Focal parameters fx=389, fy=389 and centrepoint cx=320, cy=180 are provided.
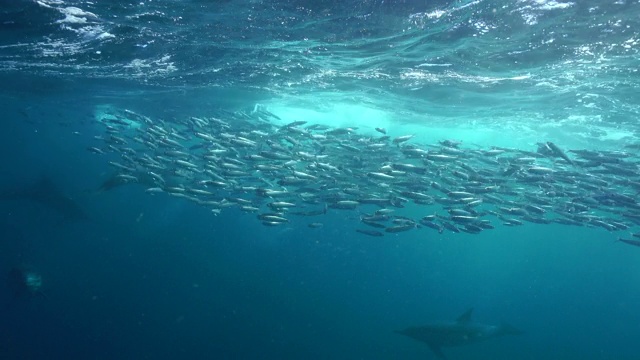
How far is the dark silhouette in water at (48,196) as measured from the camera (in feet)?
85.4

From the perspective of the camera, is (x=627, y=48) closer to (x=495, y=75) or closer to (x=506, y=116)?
(x=495, y=75)

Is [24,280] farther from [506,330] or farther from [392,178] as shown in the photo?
[506,330]

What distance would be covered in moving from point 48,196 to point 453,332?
87.4 feet

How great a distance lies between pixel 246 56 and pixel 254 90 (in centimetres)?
695

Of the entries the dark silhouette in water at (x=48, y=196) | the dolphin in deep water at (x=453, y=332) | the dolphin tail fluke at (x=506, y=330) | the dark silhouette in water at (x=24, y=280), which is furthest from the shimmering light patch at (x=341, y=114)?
the dark silhouette in water at (x=24, y=280)

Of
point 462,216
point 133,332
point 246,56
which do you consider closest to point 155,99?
point 246,56

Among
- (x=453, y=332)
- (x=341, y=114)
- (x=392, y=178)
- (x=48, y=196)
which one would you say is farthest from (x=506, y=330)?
(x=48, y=196)

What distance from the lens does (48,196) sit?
86.8ft

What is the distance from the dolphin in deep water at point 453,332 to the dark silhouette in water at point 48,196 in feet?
77.7

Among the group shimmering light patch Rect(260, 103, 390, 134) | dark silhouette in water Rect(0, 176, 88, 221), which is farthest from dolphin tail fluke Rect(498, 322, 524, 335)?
dark silhouette in water Rect(0, 176, 88, 221)

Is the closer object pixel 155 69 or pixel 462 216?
pixel 462 216

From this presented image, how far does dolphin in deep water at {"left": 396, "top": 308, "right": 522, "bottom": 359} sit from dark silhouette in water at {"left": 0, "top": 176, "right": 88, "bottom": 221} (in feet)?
77.7

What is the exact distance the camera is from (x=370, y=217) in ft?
35.6

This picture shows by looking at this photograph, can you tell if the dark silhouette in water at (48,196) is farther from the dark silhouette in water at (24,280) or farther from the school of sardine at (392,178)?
the school of sardine at (392,178)
